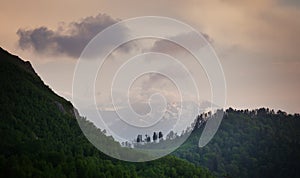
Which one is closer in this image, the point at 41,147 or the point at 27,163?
the point at 27,163

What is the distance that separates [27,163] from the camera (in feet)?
491

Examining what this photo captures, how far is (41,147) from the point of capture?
189875mm

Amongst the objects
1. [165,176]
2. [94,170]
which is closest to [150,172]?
[165,176]

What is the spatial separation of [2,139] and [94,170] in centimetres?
4962

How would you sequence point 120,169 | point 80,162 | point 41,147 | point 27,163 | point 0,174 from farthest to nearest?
point 41,147 < point 120,169 < point 80,162 < point 27,163 < point 0,174

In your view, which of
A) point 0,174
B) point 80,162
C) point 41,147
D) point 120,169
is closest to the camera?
point 0,174

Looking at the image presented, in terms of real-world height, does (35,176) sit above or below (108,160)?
below

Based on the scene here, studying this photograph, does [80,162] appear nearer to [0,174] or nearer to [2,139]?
→ [0,174]

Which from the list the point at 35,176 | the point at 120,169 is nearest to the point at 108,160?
the point at 120,169

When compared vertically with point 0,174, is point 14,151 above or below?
above

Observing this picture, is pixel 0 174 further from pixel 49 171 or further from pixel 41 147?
pixel 41 147

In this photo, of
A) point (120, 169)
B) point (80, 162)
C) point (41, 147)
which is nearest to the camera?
point (80, 162)

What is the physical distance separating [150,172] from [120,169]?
86.1 ft

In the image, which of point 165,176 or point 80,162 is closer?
point 80,162
